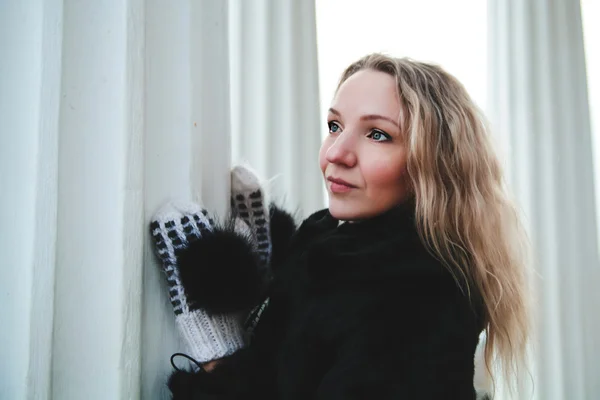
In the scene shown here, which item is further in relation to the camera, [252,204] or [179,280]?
[252,204]

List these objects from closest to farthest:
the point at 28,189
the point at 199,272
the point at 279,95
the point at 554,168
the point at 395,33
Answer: the point at 28,189
the point at 199,272
the point at 279,95
the point at 395,33
the point at 554,168

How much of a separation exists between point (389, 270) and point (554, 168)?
1.05 m

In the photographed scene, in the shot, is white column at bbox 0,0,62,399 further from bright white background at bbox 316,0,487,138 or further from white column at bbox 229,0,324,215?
bright white background at bbox 316,0,487,138

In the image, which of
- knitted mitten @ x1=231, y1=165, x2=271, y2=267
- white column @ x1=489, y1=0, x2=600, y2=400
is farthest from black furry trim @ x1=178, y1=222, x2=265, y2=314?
white column @ x1=489, y1=0, x2=600, y2=400

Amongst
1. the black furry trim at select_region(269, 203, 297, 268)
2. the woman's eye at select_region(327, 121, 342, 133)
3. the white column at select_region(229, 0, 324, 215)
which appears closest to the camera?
the woman's eye at select_region(327, 121, 342, 133)

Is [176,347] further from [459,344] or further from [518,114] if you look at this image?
[518,114]

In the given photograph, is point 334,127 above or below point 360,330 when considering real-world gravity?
above

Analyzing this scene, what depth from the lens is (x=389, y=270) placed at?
2.13 ft

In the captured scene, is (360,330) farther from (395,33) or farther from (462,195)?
(395,33)

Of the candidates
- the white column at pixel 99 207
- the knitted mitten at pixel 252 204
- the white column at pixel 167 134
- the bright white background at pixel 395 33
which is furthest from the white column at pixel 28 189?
the bright white background at pixel 395 33

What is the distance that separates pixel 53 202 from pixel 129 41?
0.23 meters

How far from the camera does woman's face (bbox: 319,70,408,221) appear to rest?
713 mm

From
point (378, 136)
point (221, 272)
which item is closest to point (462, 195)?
point (378, 136)

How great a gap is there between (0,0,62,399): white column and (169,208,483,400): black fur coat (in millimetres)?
213
